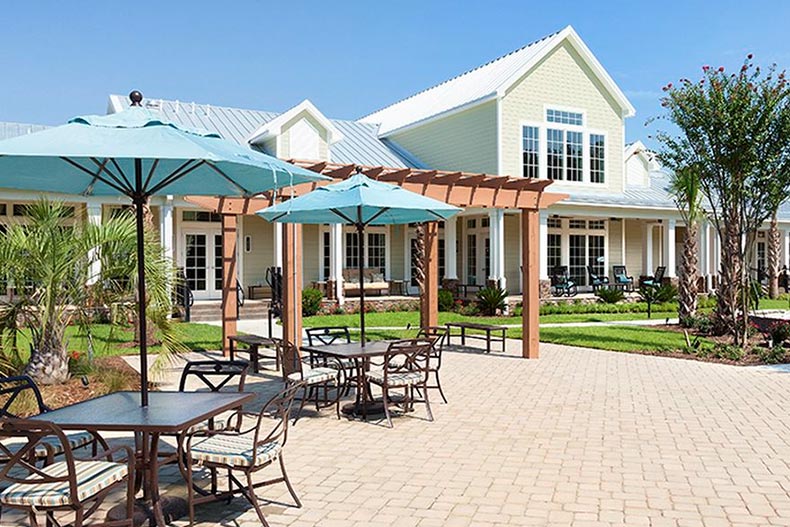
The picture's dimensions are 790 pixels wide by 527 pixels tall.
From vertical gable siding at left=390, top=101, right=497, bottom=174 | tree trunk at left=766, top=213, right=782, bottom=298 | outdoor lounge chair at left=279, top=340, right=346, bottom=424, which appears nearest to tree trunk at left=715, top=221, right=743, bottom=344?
vertical gable siding at left=390, top=101, right=497, bottom=174

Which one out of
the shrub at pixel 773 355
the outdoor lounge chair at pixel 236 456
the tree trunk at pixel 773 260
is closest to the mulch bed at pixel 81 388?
the outdoor lounge chair at pixel 236 456

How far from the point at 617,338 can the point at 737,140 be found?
4.83 m

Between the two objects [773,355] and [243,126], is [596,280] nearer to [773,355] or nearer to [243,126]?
[773,355]

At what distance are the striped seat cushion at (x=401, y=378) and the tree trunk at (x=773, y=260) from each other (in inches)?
956

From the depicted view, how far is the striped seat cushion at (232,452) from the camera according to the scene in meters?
4.54

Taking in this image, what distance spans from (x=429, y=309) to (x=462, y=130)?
12005 millimetres

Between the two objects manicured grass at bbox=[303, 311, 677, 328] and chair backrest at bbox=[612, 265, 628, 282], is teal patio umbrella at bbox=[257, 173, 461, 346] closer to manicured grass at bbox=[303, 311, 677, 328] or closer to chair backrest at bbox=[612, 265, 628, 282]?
manicured grass at bbox=[303, 311, 677, 328]

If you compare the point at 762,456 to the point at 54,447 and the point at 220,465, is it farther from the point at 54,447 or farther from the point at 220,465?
the point at 54,447

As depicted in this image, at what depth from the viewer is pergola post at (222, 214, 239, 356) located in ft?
40.1

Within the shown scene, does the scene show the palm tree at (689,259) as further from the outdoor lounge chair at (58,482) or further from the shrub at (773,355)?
the outdoor lounge chair at (58,482)

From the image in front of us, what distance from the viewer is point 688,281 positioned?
60.0ft

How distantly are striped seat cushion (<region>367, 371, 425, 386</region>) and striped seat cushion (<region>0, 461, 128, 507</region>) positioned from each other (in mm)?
3759

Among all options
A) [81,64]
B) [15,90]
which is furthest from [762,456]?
[15,90]

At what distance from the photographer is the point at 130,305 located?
9359 millimetres
